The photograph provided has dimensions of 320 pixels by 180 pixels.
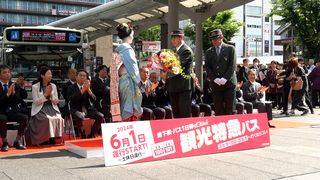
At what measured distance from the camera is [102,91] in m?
9.30

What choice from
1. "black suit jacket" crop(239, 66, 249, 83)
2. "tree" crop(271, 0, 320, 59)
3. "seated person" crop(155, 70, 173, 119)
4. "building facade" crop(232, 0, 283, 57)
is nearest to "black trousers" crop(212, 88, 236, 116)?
"seated person" crop(155, 70, 173, 119)

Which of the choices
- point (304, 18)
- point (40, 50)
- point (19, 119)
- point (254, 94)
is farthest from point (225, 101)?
point (304, 18)

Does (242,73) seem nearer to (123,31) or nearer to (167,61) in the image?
(167,61)

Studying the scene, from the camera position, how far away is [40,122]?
8.34 meters

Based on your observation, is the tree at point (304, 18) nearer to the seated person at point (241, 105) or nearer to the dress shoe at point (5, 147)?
the seated person at point (241, 105)

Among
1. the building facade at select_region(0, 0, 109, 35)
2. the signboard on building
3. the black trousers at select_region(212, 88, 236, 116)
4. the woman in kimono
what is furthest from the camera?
the building facade at select_region(0, 0, 109, 35)

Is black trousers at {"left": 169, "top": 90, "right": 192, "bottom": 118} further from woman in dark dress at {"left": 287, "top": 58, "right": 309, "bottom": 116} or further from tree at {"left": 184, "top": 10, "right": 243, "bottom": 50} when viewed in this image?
tree at {"left": 184, "top": 10, "right": 243, "bottom": 50}

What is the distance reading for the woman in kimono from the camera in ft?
23.0

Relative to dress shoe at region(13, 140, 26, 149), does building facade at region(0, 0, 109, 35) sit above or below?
above

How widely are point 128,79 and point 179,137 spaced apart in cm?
123

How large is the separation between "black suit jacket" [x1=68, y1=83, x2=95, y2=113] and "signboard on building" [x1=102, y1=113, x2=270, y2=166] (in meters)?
2.70

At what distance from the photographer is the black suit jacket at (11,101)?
814 centimetres

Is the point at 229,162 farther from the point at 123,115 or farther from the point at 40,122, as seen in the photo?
the point at 40,122

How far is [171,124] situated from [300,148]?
2694 millimetres
